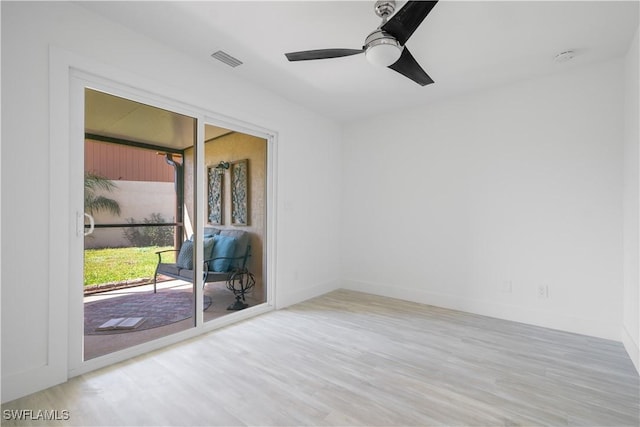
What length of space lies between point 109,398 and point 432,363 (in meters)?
2.22

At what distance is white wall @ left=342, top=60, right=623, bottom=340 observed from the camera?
279cm

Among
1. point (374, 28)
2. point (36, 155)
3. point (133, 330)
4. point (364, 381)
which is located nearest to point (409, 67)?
point (374, 28)

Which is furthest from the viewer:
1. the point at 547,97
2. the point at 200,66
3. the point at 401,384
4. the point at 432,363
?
the point at 547,97

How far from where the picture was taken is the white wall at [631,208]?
7.51 feet

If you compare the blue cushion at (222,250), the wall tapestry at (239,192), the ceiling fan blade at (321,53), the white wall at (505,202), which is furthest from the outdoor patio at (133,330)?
the white wall at (505,202)

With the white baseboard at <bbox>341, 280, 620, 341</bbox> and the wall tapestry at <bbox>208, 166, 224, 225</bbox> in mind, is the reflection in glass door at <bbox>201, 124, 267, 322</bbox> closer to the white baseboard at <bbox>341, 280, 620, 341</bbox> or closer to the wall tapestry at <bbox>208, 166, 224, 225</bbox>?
the wall tapestry at <bbox>208, 166, 224, 225</bbox>

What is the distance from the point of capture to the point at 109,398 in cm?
183

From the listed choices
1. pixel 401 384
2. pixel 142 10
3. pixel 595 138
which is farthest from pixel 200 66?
pixel 595 138

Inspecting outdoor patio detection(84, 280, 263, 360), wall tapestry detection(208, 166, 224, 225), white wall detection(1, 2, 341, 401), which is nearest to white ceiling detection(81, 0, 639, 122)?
white wall detection(1, 2, 341, 401)

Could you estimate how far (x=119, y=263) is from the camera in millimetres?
2455

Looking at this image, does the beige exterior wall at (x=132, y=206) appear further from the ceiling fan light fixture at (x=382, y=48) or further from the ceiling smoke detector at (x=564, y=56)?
A: the ceiling smoke detector at (x=564, y=56)

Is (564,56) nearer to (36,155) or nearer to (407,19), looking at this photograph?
(407,19)

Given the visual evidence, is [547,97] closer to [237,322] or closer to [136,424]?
[237,322]

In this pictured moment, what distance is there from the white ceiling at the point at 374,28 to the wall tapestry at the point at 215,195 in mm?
1060
